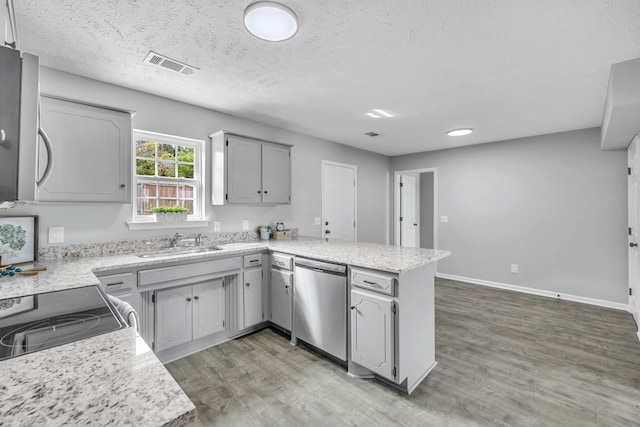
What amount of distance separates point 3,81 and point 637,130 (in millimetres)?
4391

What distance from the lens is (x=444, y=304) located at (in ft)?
Answer: 12.7

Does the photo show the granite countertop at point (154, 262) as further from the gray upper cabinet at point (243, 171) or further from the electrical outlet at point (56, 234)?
the gray upper cabinet at point (243, 171)

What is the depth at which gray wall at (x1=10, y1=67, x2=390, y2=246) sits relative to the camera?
2.40m

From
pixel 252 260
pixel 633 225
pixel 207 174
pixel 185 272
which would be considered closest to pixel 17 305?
pixel 185 272

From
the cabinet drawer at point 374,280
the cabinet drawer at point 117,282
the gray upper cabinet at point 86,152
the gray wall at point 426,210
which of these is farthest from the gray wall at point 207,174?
the cabinet drawer at point 374,280

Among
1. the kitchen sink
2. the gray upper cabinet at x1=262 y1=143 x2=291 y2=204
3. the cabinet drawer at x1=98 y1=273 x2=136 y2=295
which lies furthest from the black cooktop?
the gray upper cabinet at x1=262 y1=143 x2=291 y2=204

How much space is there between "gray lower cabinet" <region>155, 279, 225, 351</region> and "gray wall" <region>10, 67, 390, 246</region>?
0.72 metres

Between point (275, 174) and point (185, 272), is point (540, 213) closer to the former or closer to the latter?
point (275, 174)

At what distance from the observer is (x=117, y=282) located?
6.99 feet

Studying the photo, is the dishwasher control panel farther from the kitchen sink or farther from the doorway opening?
the doorway opening

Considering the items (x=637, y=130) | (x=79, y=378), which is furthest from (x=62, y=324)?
(x=637, y=130)

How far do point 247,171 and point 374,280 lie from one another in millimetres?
1915

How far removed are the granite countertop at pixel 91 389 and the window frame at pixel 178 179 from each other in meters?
2.25

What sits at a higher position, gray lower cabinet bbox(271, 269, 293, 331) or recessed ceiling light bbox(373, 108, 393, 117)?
recessed ceiling light bbox(373, 108, 393, 117)
